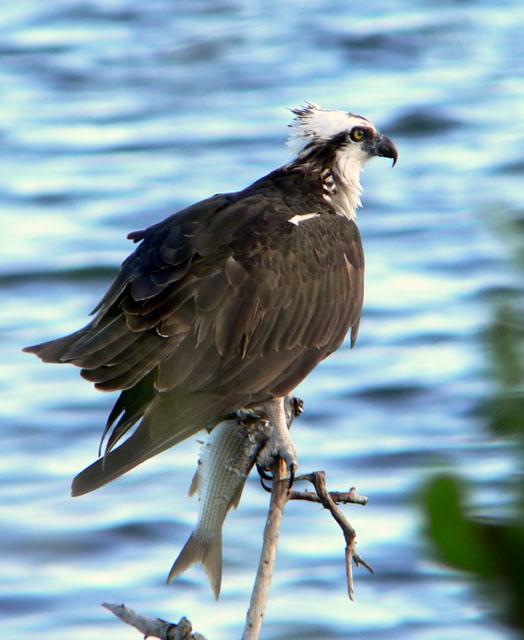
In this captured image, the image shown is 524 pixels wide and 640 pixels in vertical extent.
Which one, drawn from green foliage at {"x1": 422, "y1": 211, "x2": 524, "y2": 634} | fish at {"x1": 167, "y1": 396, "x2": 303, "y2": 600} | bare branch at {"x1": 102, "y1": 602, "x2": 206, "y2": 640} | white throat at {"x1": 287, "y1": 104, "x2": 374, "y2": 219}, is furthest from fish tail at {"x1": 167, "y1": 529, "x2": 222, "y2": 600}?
green foliage at {"x1": 422, "y1": 211, "x2": 524, "y2": 634}

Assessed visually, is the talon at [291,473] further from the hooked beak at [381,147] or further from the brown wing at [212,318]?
the hooked beak at [381,147]

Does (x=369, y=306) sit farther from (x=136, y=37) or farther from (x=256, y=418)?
(x=136, y=37)

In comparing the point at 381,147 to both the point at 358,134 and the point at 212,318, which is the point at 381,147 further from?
the point at 212,318

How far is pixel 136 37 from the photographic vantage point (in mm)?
24203

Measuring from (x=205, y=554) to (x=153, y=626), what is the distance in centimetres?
77

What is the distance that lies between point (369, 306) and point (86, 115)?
8.12 meters

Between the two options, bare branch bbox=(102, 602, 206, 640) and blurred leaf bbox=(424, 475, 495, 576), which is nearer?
blurred leaf bbox=(424, 475, 495, 576)

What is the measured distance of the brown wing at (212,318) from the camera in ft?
16.4

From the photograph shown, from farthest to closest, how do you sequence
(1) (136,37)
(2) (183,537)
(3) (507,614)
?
(1) (136,37) < (2) (183,537) < (3) (507,614)

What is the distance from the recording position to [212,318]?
5.37 m

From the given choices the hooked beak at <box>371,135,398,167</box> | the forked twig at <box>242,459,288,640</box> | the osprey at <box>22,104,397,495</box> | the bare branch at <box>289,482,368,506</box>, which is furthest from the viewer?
the hooked beak at <box>371,135,398,167</box>

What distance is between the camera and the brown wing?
197 inches

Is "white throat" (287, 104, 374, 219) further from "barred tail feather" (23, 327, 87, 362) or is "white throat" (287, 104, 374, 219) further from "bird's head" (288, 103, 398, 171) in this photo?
"barred tail feather" (23, 327, 87, 362)

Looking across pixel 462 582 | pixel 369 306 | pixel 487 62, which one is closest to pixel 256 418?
pixel 462 582
